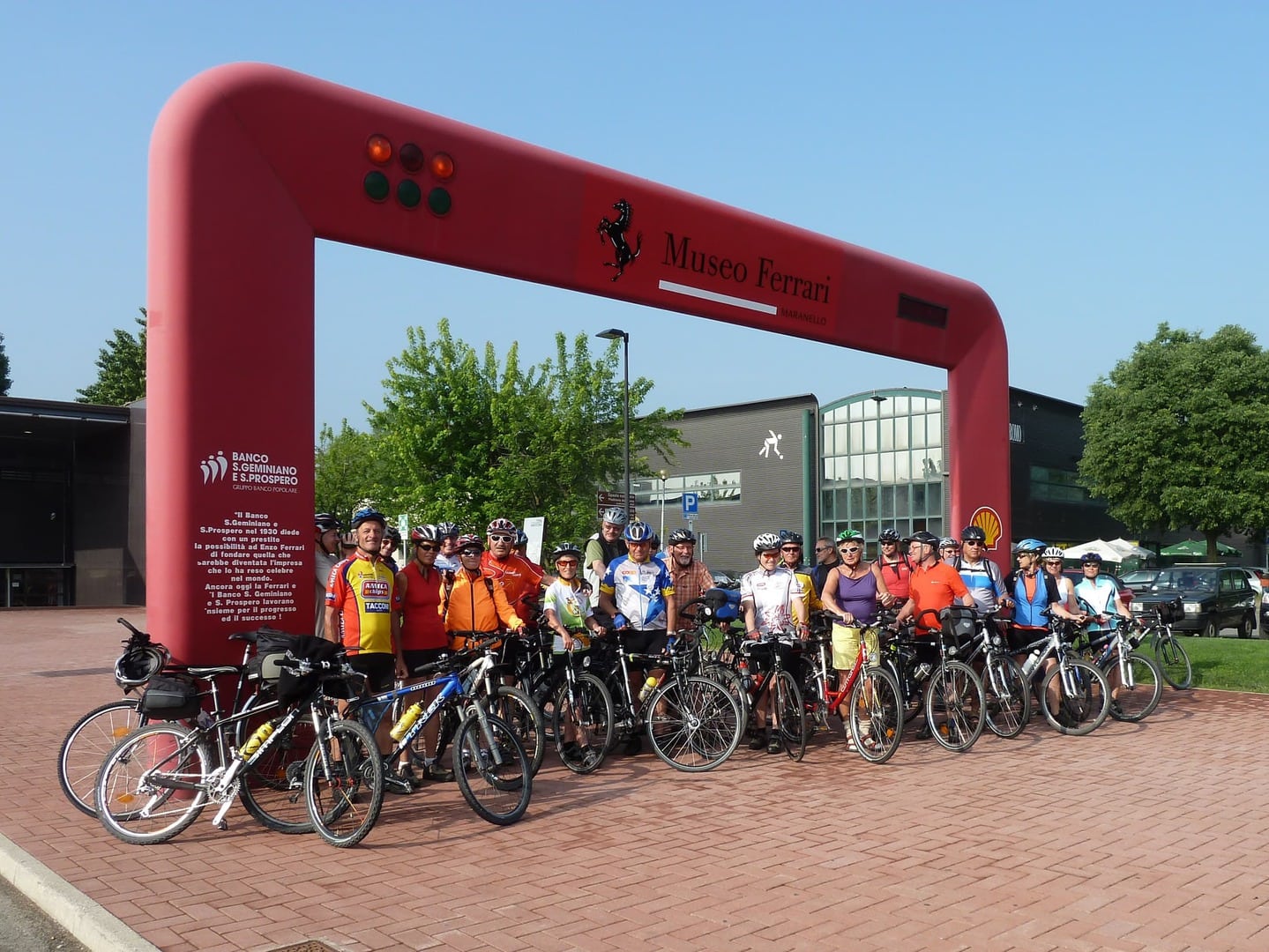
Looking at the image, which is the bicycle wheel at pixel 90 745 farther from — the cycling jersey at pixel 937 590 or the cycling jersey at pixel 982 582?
the cycling jersey at pixel 982 582

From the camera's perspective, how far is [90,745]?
7.04 meters

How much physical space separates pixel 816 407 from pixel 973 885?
5044 cm

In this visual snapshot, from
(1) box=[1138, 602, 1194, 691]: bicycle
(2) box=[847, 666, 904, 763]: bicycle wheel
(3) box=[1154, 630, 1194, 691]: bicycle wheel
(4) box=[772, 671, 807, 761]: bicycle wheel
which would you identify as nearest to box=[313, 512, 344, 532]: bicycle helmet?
(4) box=[772, 671, 807, 761]: bicycle wheel

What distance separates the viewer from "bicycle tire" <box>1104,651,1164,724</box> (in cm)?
1098

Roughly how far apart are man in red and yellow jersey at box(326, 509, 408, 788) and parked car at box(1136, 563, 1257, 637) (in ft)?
59.1

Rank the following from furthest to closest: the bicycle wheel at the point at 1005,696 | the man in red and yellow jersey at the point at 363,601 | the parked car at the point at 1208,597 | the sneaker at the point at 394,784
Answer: the parked car at the point at 1208,597
the bicycle wheel at the point at 1005,696
the man in red and yellow jersey at the point at 363,601
the sneaker at the point at 394,784

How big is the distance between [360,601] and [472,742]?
136 cm

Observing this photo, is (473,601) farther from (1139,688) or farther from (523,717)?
(1139,688)

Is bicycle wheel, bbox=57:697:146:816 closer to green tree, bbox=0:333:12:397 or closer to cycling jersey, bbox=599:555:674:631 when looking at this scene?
cycling jersey, bbox=599:555:674:631

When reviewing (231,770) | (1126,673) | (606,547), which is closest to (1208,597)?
(1126,673)

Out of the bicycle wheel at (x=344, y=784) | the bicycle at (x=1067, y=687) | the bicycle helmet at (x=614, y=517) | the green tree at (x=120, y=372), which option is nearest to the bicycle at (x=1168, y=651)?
the bicycle at (x=1067, y=687)

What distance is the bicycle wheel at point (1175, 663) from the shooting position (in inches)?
527

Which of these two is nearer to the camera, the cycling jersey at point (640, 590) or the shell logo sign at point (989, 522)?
the cycling jersey at point (640, 590)

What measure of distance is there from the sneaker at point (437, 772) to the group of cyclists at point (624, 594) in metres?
0.02
